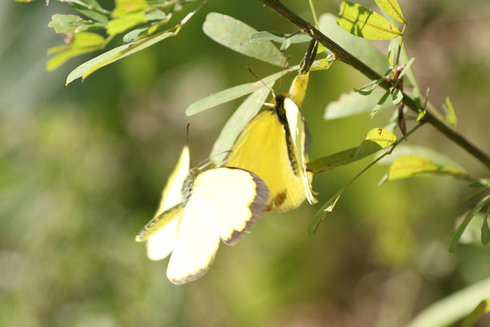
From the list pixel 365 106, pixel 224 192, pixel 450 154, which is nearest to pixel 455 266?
pixel 450 154

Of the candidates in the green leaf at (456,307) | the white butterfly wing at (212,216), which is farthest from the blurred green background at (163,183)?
the white butterfly wing at (212,216)

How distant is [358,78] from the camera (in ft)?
6.48

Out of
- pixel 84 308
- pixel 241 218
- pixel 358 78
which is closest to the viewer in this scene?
pixel 241 218

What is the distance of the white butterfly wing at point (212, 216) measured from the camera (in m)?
0.65

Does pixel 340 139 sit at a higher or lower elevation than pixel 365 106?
lower

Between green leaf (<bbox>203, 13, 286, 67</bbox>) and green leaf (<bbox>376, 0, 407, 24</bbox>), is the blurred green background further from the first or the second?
green leaf (<bbox>376, 0, 407, 24</bbox>)

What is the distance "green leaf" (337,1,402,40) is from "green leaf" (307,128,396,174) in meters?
0.09

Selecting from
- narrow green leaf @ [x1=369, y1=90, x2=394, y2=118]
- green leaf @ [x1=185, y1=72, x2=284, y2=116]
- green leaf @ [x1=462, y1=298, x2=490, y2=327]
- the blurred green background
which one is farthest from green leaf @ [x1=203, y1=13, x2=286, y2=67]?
the blurred green background

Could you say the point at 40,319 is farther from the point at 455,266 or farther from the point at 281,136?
the point at 281,136

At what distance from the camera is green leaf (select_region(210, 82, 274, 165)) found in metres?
0.71

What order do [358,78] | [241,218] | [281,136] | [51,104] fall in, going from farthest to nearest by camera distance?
[358,78] → [51,104] → [281,136] → [241,218]

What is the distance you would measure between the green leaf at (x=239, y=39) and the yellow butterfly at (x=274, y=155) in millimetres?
45

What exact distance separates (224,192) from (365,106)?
23 centimetres

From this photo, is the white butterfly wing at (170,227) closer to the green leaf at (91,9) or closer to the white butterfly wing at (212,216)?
the white butterfly wing at (212,216)
